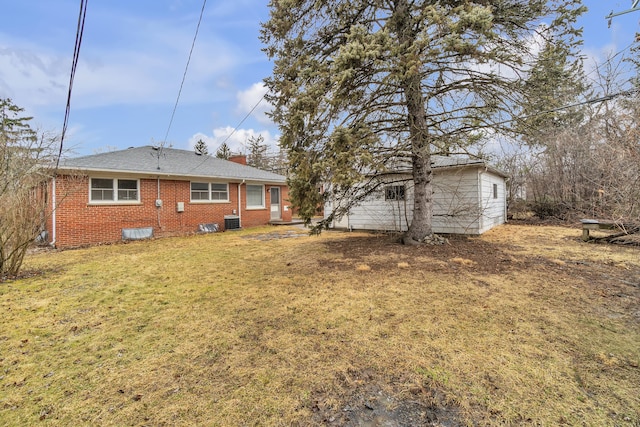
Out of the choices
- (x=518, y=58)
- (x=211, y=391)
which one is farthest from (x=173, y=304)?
(x=518, y=58)

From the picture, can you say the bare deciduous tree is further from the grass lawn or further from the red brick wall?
the red brick wall

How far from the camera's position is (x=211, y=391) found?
2.27 metres

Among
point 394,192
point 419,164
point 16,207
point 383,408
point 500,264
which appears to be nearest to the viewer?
point 383,408

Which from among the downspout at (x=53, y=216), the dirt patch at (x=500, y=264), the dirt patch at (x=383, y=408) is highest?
the downspout at (x=53, y=216)

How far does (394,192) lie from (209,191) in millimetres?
8669

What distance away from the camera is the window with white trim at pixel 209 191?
13.0 metres

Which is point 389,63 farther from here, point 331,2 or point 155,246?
point 155,246

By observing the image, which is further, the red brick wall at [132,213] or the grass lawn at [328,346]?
the red brick wall at [132,213]

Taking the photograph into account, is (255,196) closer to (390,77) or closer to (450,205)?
(450,205)

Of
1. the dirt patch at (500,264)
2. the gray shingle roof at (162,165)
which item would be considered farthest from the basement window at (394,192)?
the gray shingle roof at (162,165)

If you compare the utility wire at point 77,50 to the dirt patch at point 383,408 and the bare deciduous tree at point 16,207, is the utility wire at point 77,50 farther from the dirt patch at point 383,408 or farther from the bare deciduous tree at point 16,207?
the dirt patch at point 383,408

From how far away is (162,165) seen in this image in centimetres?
1222

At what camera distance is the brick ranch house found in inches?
380

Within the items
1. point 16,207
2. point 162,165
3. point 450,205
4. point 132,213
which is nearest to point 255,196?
point 162,165
